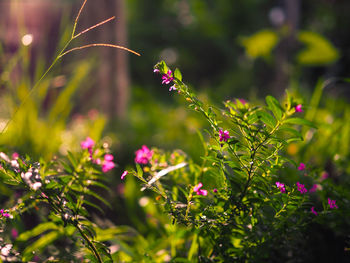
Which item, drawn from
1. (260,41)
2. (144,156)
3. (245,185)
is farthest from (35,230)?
(260,41)

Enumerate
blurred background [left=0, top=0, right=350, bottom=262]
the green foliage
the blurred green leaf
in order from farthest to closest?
the blurred green leaf, the green foliage, blurred background [left=0, top=0, right=350, bottom=262]

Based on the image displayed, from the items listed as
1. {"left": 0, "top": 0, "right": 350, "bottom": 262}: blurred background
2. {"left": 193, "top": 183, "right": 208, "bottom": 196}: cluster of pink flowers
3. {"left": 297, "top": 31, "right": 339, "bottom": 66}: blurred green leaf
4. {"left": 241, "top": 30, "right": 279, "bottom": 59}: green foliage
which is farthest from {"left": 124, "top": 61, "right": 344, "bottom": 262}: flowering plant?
{"left": 297, "top": 31, "right": 339, "bottom": 66}: blurred green leaf

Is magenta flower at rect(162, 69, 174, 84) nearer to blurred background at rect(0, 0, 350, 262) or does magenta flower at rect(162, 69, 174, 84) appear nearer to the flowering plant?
the flowering plant

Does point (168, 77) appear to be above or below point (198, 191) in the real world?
above

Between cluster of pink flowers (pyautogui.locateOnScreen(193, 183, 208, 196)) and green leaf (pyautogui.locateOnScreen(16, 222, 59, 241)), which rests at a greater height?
cluster of pink flowers (pyautogui.locateOnScreen(193, 183, 208, 196))

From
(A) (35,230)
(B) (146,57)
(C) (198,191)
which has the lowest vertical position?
(A) (35,230)

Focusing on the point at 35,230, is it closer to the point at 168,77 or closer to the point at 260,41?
the point at 168,77

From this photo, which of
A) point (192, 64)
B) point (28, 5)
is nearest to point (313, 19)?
point (192, 64)

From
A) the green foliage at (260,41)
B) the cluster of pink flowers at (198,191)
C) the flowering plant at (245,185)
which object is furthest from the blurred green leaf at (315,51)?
the cluster of pink flowers at (198,191)

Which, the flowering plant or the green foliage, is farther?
the green foliage

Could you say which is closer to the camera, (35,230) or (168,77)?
(168,77)

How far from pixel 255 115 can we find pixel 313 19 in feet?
27.9

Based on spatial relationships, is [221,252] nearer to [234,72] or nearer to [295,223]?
[295,223]

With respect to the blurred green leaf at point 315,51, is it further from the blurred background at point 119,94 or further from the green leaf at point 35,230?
the green leaf at point 35,230
